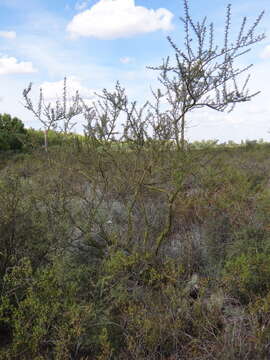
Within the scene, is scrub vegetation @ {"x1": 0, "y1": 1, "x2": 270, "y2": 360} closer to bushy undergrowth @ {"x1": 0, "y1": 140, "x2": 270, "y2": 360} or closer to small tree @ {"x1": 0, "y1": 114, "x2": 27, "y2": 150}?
bushy undergrowth @ {"x1": 0, "y1": 140, "x2": 270, "y2": 360}

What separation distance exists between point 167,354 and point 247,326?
662mm

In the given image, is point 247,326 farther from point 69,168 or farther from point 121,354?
point 69,168

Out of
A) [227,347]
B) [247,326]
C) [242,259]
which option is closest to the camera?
[227,347]

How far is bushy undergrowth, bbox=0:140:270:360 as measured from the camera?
2.54 m

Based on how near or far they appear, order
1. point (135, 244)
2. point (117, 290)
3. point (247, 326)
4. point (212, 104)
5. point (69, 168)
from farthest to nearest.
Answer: point (69, 168)
point (135, 244)
point (212, 104)
point (117, 290)
point (247, 326)

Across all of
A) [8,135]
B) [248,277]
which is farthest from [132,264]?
[8,135]

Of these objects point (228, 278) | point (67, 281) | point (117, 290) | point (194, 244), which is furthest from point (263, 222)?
point (67, 281)

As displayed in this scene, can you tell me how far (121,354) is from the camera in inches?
99.3

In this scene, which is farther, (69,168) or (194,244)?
(69,168)

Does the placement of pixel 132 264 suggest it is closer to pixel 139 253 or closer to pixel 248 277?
pixel 139 253

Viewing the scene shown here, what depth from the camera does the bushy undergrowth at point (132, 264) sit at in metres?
2.54

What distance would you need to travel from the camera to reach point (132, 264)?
3.62 metres

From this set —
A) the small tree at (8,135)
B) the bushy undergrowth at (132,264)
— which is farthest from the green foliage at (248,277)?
the small tree at (8,135)

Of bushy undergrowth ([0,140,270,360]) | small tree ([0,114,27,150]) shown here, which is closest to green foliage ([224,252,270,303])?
bushy undergrowth ([0,140,270,360])
